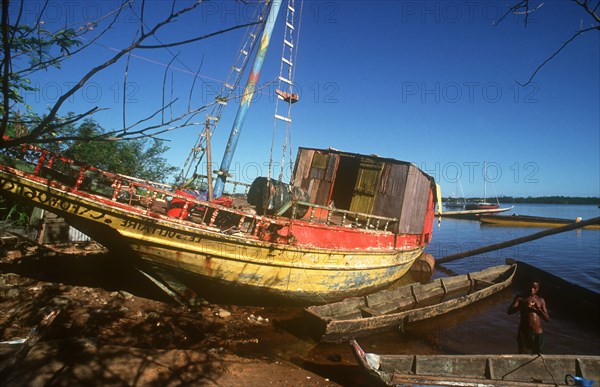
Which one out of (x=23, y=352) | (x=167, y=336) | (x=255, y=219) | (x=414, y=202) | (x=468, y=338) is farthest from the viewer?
(x=414, y=202)

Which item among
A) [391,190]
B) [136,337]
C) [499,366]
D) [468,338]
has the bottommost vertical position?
[136,337]

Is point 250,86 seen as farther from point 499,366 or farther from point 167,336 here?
point 499,366

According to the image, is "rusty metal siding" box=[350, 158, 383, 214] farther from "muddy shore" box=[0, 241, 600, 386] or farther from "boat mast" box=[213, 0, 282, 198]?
"boat mast" box=[213, 0, 282, 198]

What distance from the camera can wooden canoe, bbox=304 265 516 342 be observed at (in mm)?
6801

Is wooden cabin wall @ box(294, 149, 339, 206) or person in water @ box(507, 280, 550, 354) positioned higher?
wooden cabin wall @ box(294, 149, 339, 206)

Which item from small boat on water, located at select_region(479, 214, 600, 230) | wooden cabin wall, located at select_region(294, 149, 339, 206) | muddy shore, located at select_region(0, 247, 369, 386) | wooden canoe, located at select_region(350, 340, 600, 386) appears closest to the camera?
muddy shore, located at select_region(0, 247, 369, 386)

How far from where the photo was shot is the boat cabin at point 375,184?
11.3 metres

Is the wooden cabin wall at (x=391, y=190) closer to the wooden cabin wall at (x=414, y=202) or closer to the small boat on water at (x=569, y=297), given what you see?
the wooden cabin wall at (x=414, y=202)

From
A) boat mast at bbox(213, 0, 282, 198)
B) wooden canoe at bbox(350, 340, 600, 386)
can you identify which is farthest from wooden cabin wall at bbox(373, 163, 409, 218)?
boat mast at bbox(213, 0, 282, 198)

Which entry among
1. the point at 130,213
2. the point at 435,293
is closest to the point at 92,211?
the point at 130,213

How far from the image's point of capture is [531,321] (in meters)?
6.85

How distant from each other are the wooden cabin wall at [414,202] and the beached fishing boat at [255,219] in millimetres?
48

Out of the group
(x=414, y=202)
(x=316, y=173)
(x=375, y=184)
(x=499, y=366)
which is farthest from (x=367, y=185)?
(x=499, y=366)

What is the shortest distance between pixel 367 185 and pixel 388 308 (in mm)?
5173
